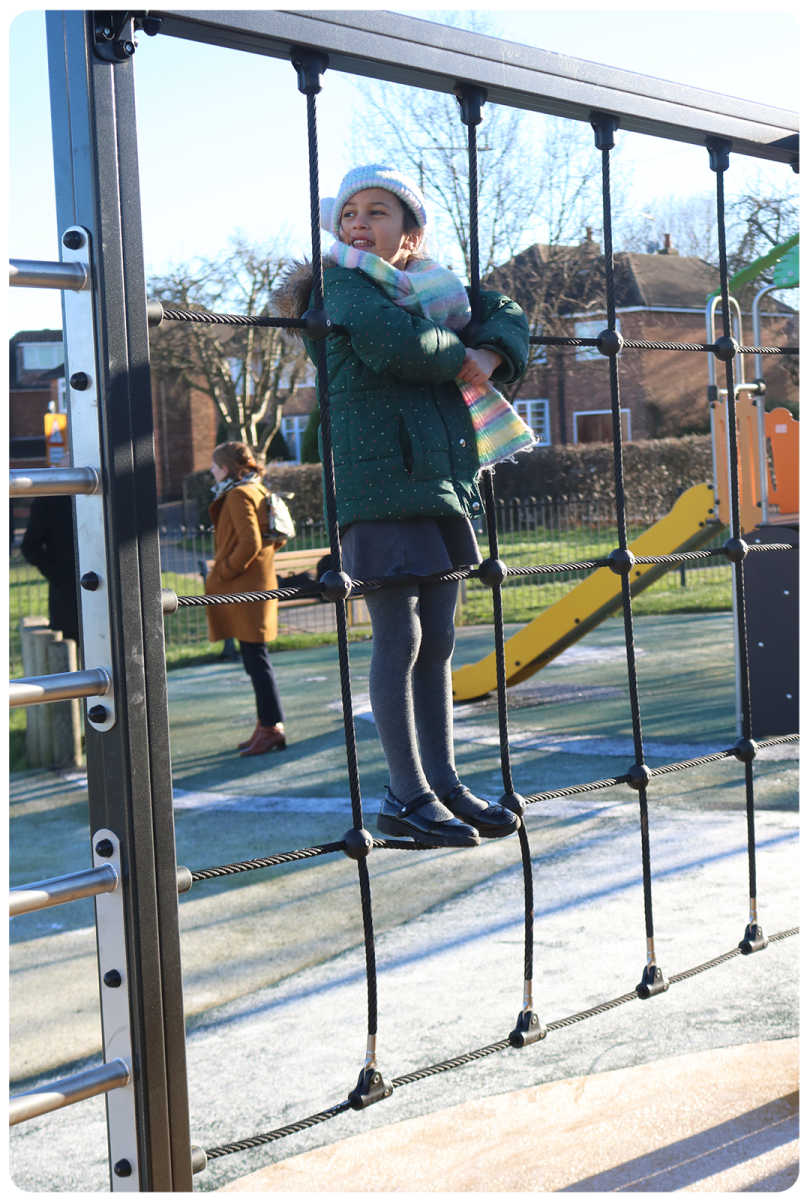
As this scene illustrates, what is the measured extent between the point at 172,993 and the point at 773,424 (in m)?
5.84

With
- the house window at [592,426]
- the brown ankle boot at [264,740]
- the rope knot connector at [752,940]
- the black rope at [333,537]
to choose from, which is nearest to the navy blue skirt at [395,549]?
the black rope at [333,537]

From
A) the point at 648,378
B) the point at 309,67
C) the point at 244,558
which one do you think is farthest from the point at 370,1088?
the point at 648,378

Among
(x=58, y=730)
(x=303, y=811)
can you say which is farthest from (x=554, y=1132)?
(x=58, y=730)

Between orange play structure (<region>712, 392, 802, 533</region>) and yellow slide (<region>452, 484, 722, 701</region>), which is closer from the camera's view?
orange play structure (<region>712, 392, 802, 533</region>)

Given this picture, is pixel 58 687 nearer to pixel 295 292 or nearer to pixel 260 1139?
pixel 260 1139

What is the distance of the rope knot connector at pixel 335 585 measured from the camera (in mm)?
1848

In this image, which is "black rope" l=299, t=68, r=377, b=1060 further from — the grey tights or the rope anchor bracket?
the rope anchor bracket

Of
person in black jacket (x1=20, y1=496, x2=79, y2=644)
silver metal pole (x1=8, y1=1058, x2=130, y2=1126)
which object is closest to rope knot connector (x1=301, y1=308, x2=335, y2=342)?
silver metal pole (x1=8, y1=1058, x2=130, y2=1126)

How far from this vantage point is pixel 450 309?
212 cm

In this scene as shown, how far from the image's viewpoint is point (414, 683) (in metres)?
2.27

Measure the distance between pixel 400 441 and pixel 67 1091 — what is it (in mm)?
1171

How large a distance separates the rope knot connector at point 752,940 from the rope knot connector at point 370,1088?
3.17 ft

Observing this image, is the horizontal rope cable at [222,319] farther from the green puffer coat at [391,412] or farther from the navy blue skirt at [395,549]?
the navy blue skirt at [395,549]

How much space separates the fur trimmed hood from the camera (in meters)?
2.07
